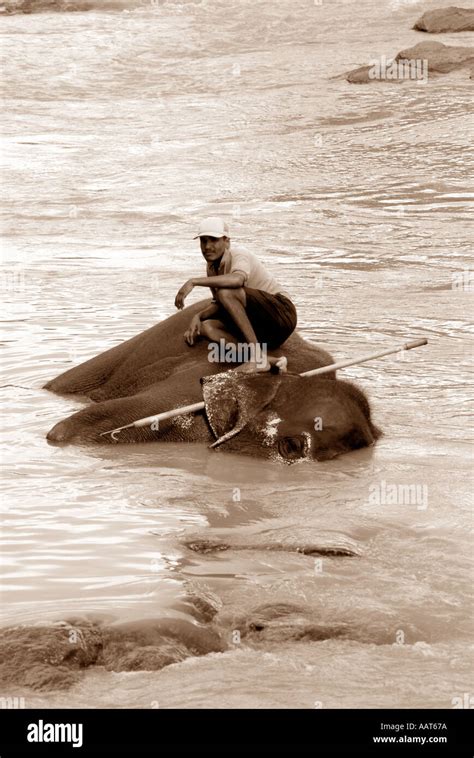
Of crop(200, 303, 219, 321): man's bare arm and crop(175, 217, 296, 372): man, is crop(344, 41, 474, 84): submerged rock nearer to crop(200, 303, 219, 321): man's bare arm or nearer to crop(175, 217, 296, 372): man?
crop(175, 217, 296, 372): man

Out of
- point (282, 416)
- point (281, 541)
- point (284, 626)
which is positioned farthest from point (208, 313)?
point (284, 626)

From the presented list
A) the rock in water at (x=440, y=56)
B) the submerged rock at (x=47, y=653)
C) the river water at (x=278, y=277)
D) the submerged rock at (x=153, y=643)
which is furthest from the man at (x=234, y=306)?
the rock in water at (x=440, y=56)

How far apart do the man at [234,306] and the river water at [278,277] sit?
0.83 m

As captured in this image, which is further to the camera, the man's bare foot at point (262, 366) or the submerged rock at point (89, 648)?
the man's bare foot at point (262, 366)

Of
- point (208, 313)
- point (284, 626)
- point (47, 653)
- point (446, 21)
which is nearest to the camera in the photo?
point (47, 653)

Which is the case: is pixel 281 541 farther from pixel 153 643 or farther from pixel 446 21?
pixel 446 21

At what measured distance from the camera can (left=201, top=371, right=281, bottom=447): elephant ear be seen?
338 inches

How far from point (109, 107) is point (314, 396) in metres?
20.5

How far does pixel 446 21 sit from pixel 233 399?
24397 mm

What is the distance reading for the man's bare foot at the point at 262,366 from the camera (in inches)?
342

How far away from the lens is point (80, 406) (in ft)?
32.1

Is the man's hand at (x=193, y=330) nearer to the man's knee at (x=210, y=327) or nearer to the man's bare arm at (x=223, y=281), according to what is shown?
the man's knee at (x=210, y=327)

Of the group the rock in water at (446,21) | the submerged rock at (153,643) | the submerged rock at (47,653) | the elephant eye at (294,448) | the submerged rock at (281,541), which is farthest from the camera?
the rock in water at (446,21)

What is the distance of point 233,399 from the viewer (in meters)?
8.59
